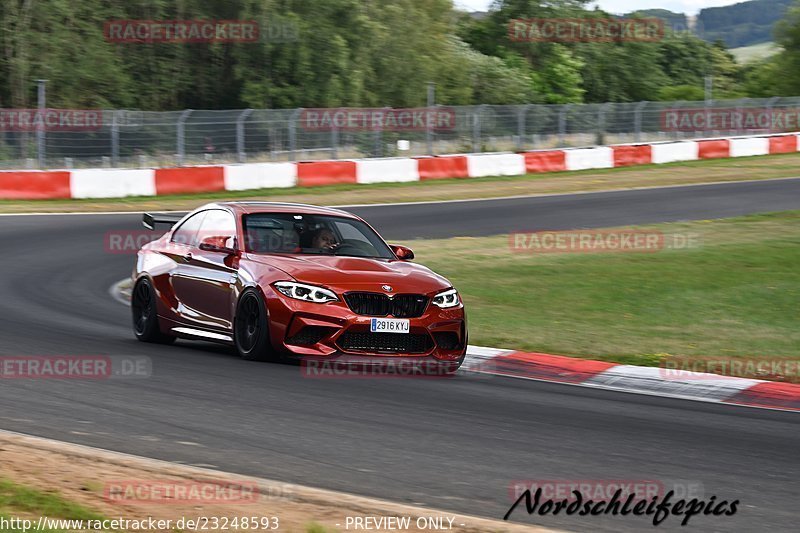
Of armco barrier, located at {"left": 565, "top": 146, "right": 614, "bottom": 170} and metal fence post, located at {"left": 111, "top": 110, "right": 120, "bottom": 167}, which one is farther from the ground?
metal fence post, located at {"left": 111, "top": 110, "right": 120, "bottom": 167}

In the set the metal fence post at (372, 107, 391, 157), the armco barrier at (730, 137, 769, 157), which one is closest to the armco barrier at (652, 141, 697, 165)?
the armco barrier at (730, 137, 769, 157)

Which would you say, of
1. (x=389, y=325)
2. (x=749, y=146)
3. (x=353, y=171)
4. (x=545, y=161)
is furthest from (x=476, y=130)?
(x=389, y=325)

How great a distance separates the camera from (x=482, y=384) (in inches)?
397

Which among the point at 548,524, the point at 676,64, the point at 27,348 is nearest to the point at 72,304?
the point at 27,348

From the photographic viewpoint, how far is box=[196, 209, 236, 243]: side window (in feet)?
37.1

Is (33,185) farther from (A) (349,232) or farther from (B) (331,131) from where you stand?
(A) (349,232)

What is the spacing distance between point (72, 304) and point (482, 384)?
633 cm

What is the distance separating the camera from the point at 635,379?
10414mm

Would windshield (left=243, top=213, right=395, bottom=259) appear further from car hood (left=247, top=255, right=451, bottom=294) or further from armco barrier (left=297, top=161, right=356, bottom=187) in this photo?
armco barrier (left=297, top=161, right=356, bottom=187)

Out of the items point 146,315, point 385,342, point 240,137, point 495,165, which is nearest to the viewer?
point 385,342

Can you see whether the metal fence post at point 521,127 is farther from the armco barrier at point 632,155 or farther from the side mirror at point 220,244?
the side mirror at point 220,244

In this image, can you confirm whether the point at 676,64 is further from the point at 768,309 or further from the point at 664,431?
the point at 664,431

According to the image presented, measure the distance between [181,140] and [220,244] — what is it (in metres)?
20.1

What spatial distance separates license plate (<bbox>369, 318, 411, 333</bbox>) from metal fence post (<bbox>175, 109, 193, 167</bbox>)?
21.3m
